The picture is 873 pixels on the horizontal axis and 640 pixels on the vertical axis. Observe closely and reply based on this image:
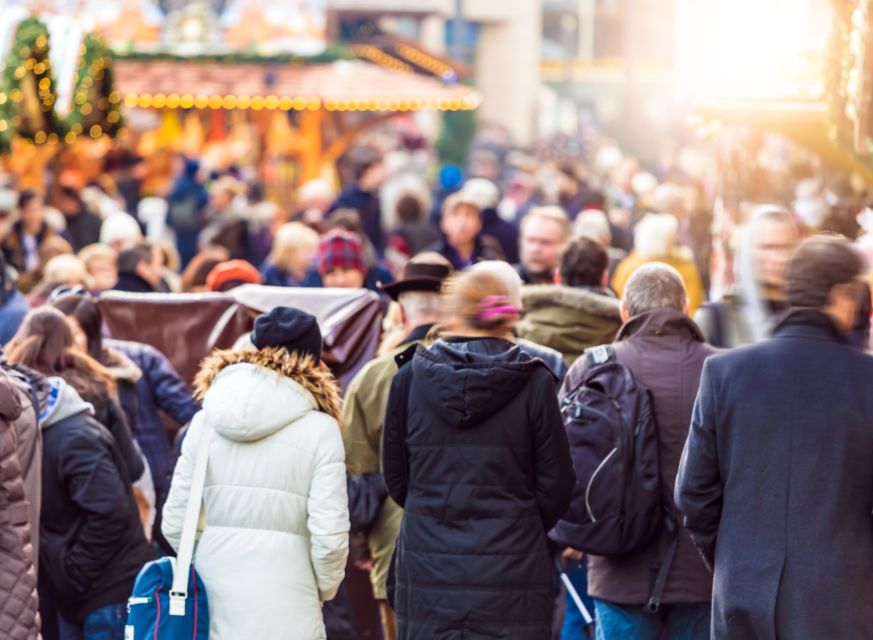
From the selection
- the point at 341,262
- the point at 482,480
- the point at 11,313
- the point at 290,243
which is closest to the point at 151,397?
the point at 11,313

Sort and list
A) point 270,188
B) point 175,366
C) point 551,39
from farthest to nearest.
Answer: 1. point 551,39
2. point 270,188
3. point 175,366

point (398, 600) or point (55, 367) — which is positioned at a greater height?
point (55, 367)

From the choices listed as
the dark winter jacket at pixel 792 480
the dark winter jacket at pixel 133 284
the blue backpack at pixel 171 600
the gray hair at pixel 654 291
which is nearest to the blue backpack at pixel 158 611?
the blue backpack at pixel 171 600

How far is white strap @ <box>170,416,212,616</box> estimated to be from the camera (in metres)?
5.54

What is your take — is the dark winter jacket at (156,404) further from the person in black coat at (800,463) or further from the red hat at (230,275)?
the person in black coat at (800,463)

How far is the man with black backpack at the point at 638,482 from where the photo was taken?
6062 mm

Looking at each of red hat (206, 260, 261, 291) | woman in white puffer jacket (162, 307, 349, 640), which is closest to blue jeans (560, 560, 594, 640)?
woman in white puffer jacket (162, 307, 349, 640)

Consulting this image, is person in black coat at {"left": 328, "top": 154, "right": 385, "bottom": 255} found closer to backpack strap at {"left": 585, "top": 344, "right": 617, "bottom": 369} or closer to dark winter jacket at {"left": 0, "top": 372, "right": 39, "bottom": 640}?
backpack strap at {"left": 585, "top": 344, "right": 617, "bottom": 369}

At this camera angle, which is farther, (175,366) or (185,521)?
(175,366)

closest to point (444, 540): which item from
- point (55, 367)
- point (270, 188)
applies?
point (55, 367)

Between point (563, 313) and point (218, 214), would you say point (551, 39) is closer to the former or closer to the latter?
point (218, 214)

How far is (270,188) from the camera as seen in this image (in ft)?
75.1

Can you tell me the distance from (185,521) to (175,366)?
3009 mm

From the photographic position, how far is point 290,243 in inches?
418
